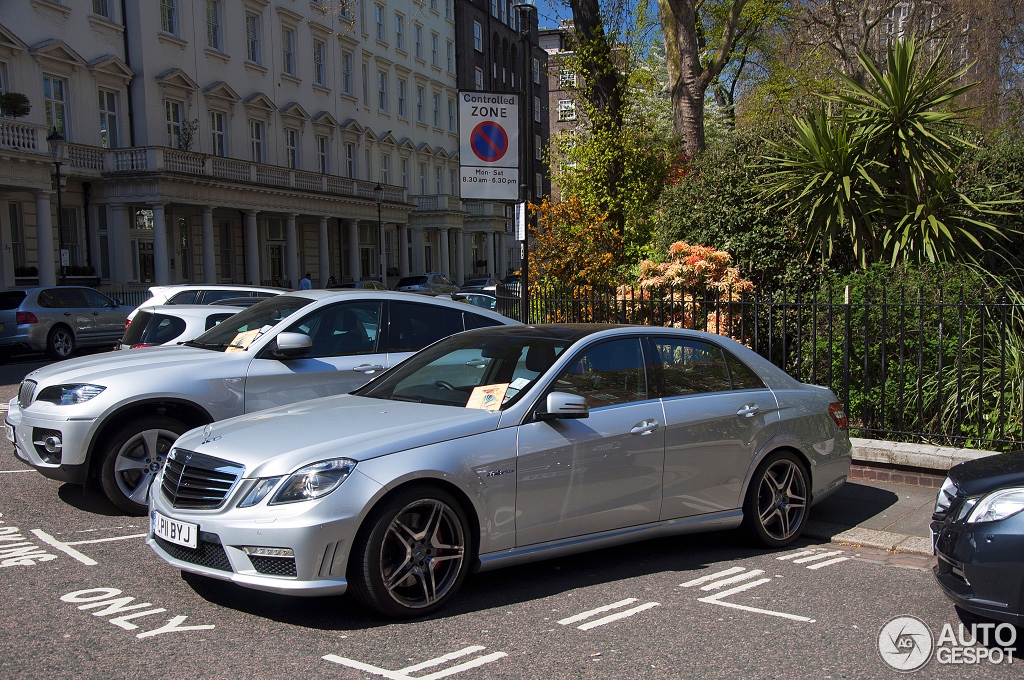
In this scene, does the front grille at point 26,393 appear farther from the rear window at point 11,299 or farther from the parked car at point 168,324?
the rear window at point 11,299

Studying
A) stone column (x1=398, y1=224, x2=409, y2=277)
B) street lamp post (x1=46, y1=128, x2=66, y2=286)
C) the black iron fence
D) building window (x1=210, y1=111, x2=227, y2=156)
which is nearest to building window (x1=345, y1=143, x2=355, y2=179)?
stone column (x1=398, y1=224, x2=409, y2=277)

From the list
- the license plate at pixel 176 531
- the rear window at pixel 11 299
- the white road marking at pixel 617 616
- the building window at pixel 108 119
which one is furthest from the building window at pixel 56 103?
the white road marking at pixel 617 616

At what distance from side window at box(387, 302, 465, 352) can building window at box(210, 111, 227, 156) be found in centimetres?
3074

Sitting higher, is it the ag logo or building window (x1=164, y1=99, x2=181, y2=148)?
building window (x1=164, y1=99, x2=181, y2=148)

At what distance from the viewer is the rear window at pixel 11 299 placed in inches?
784

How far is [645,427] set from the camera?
5.11 metres

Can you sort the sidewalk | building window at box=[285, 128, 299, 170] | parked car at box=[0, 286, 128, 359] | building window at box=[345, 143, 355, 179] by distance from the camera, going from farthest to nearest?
building window at box=[345, 143, 355, 179] < building window at box=[285, 128, 299, 170] < parked car at box=[0, 286, 128, 359] < the sidewalk

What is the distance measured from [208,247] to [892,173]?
28822mm

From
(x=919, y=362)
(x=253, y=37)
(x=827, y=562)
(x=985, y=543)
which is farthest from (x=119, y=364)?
(x=253, y=37)

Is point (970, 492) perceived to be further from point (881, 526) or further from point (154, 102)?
point (154, 102)

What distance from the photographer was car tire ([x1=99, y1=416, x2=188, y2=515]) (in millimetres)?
6137

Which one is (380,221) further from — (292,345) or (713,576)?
(713,576)

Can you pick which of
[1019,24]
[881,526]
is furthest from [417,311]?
[1019,24]

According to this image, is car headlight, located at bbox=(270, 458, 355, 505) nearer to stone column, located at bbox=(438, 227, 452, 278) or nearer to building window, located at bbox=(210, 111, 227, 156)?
building window, located at bbox=(210, 111, 227, 156)
